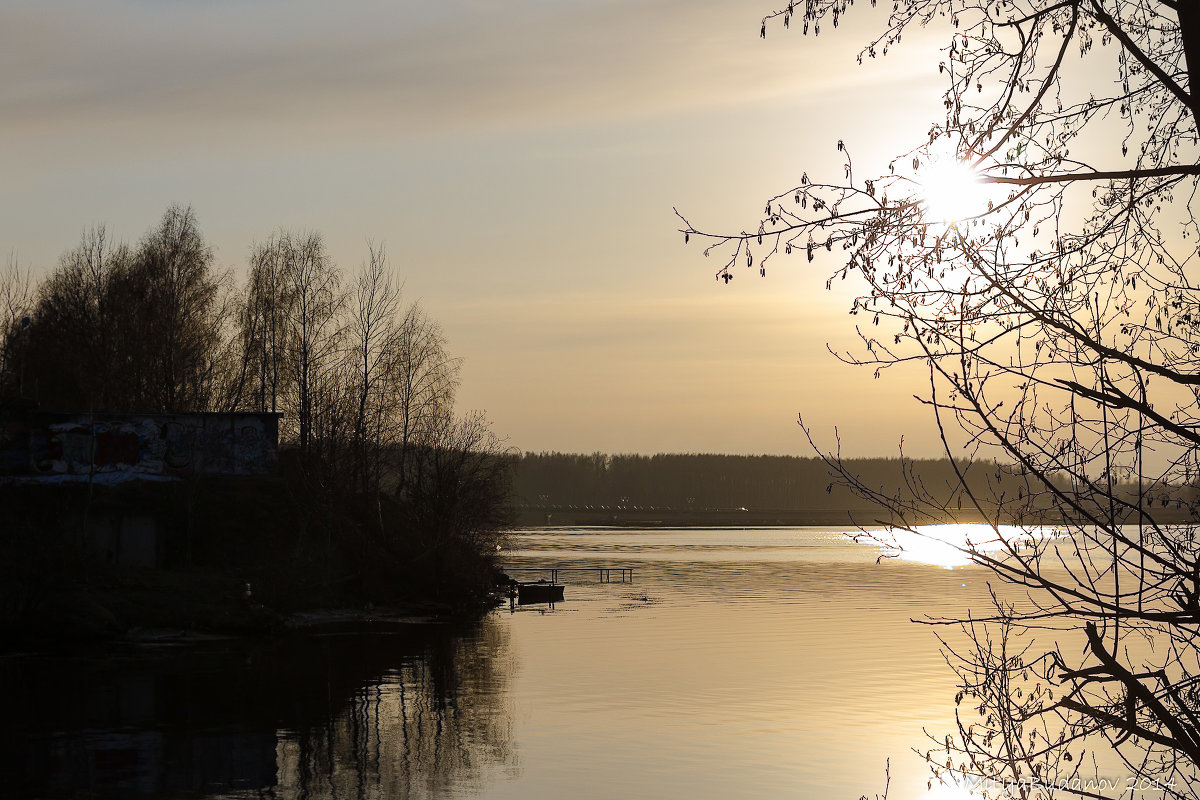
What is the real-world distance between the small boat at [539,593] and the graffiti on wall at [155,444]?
65.4 ft

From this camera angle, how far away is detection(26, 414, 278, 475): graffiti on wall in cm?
5719

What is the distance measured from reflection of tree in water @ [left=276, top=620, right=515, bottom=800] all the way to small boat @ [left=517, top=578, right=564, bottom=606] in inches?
1151

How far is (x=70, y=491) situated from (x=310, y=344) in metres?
20.6

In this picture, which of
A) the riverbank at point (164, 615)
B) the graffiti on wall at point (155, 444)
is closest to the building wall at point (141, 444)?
the graffiti on wall at point (155, 444)

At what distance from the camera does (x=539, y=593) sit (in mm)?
75625

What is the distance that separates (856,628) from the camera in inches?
2408

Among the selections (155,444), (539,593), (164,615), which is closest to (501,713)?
(164,615)

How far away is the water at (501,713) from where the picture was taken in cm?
2558

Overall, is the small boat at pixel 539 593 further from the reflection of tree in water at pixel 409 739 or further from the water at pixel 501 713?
the reflection of tree in water at pixel 409 739

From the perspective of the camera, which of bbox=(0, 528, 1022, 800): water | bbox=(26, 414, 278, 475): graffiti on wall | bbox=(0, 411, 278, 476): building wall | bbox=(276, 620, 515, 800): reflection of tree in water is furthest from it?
bbox=(26, 414, 278, 475): graffiti on wall

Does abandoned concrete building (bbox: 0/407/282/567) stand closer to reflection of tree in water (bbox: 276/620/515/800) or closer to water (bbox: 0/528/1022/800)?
water (bbox: 0/528/1022/800)

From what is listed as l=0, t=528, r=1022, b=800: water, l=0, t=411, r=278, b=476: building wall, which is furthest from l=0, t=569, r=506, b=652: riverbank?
l=0, t=411, r=278, b=476: building wall

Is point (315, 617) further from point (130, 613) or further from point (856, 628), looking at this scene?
point (856, 628)

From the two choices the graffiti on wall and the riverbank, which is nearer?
the riverbank
